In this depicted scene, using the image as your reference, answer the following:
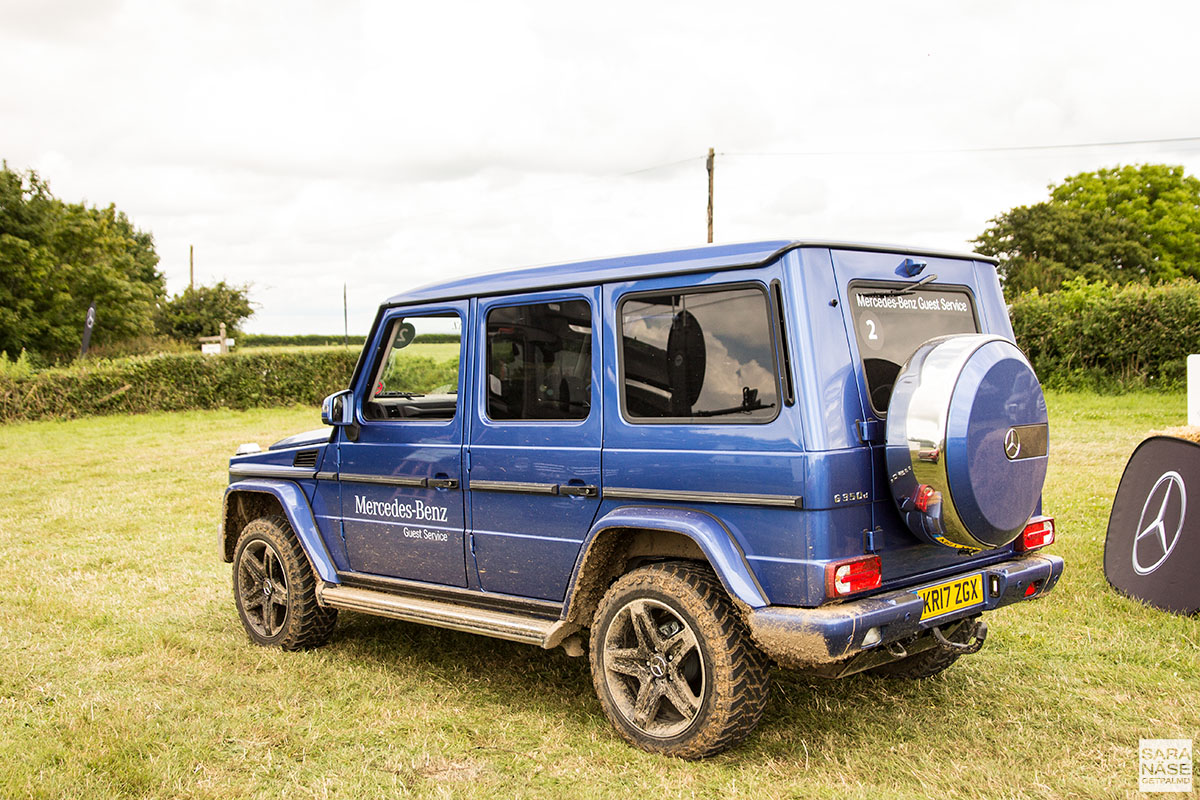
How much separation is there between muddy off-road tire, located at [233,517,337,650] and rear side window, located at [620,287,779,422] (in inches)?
101

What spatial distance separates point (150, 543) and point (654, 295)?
22.8ft

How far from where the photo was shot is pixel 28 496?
1257cm

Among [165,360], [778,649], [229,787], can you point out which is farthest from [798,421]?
[165,360]

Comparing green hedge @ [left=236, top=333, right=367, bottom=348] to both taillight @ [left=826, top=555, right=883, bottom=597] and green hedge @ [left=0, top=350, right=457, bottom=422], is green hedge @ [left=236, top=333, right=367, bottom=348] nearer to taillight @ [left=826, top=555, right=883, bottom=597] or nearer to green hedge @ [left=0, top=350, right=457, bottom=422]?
green hedge @ [left=0, top=350, right=457, bottom=422]

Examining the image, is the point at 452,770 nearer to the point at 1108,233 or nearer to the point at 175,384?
the point at 175,384

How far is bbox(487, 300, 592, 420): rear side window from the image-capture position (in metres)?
4.43

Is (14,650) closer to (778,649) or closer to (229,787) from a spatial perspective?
(229,787)

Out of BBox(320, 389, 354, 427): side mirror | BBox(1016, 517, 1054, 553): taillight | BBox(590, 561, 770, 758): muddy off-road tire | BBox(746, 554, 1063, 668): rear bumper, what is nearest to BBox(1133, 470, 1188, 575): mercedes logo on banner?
BBox(1016, 517, 1054, 553): taillight

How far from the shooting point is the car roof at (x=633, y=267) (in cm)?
384

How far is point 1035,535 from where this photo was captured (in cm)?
449

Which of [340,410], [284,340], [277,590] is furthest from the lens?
[284,340]

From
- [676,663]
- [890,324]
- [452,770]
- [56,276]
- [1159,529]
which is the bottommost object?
[452,770]

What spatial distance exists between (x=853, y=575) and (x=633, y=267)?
1.60m

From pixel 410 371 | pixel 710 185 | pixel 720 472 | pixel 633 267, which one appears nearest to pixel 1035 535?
pixel 720 472
